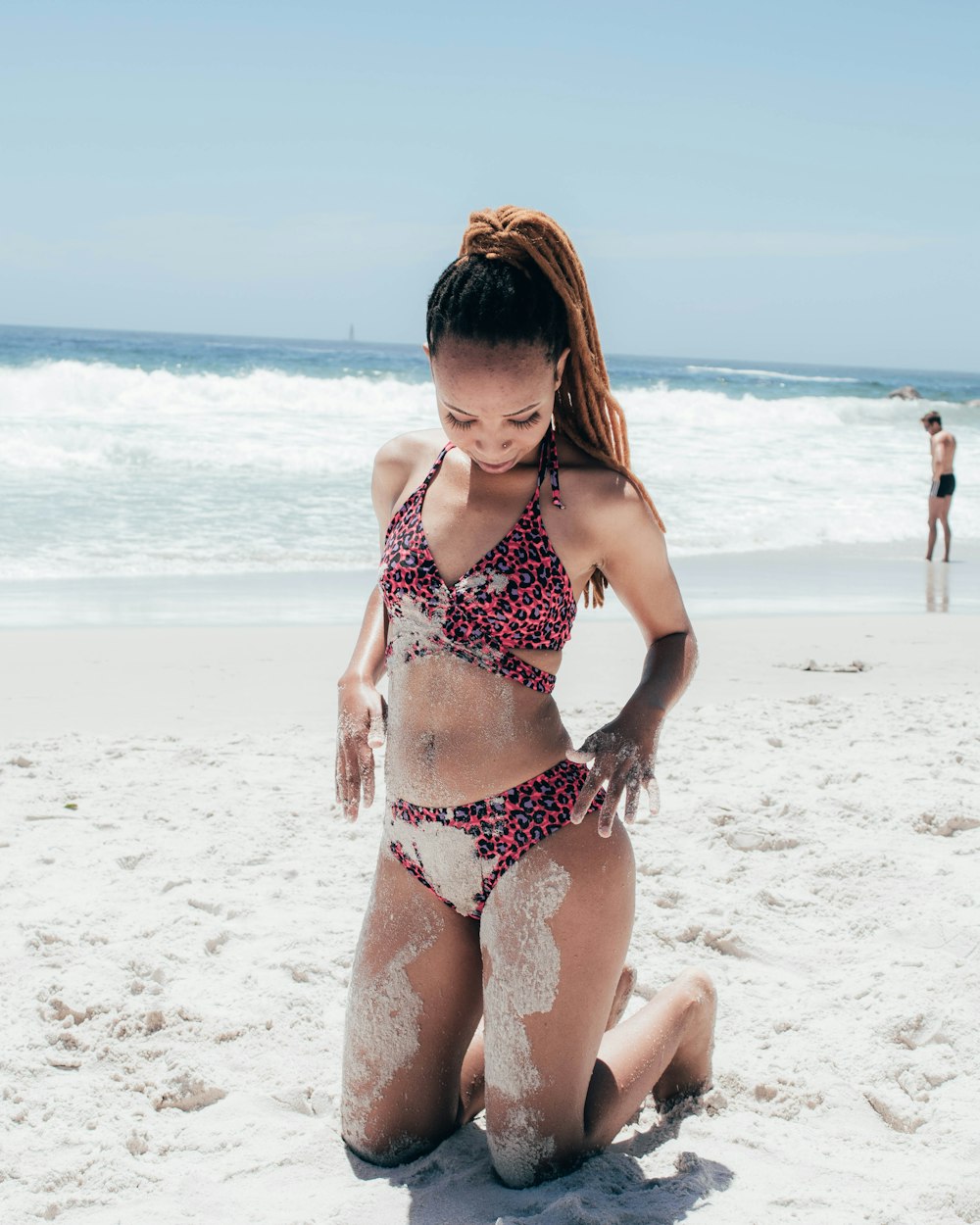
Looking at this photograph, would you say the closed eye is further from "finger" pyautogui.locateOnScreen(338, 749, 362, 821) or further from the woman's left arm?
"finger" pyautogui.locateOnScreen(338, 749, 362, 821)

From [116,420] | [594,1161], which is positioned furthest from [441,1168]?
[116,420]

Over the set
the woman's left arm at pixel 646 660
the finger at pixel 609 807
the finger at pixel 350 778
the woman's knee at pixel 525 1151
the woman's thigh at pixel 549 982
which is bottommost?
the woman's knee at pixel 525 1151

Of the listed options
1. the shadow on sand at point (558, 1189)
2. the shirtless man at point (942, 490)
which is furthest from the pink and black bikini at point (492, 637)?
the shirtless man at point (942, 490)

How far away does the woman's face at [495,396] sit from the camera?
2266 millimetres

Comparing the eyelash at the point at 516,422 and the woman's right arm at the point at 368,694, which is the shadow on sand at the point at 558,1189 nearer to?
the woman's right arm at the point at 368,694

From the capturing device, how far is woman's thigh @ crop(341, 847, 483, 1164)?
249 cm

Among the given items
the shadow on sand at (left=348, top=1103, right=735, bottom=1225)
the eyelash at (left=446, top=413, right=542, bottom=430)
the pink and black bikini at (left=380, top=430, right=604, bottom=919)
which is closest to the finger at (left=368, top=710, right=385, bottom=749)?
the pink and black bikini at (left=380, top=430, right=604, bottom=919)

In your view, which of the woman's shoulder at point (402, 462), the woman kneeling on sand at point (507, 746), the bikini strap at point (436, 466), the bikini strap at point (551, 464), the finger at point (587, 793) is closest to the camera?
the finger at point (587, 793)

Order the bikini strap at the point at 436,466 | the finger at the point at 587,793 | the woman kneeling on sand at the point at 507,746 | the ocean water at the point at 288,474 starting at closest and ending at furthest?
the finger at the point at 587,793
the woman kneeling on sand at the point at 507,746
the bikini strap at the point at 436,466
the ocean water at the point at 288,474

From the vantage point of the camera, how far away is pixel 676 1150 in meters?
2.58

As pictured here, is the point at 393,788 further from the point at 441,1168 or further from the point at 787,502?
the point at 787,502

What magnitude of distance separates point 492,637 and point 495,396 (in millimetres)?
455

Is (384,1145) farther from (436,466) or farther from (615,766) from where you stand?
(436,466)

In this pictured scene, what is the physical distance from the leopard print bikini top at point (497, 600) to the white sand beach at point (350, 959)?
39.9 inches
